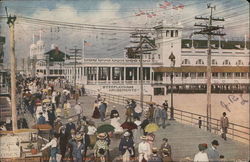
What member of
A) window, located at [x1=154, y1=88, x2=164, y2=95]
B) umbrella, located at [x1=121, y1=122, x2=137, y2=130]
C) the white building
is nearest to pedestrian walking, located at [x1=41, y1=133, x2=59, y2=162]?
umbrella, located at [x1=121, y1=122, x2=137, y2=130]

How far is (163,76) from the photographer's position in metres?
9.45

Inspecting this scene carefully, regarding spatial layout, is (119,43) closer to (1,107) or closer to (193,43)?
(193,43)

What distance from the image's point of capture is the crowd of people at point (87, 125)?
7668 millimetres

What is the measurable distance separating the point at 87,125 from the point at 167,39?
3.00 metres

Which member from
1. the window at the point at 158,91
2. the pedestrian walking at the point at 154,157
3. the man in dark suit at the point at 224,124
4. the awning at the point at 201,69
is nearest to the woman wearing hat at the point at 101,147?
the pedestrian walking at the point at 154,157

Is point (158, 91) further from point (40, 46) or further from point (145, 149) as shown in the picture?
point (40, 46)

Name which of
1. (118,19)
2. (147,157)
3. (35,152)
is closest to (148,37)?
(118,19)

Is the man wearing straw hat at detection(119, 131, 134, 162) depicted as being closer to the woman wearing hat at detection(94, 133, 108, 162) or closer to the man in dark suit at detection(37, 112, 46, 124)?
the woman wearing hat at detection(94, 133, 108, 162)

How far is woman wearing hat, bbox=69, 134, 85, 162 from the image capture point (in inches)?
299

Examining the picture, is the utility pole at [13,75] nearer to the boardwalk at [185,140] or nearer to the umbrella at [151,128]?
the boardwalk at [185,140]

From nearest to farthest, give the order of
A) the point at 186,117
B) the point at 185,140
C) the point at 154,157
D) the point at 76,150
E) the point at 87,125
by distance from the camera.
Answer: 1. the point at 154,157
2. the point at 76,150
3. the point at 87,125
4. the point at 185,140
5. the point at 186,117

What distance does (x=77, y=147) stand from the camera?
7605mm

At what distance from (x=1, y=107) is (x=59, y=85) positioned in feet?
5.06

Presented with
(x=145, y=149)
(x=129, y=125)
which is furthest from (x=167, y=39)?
(x=145, y=149)
